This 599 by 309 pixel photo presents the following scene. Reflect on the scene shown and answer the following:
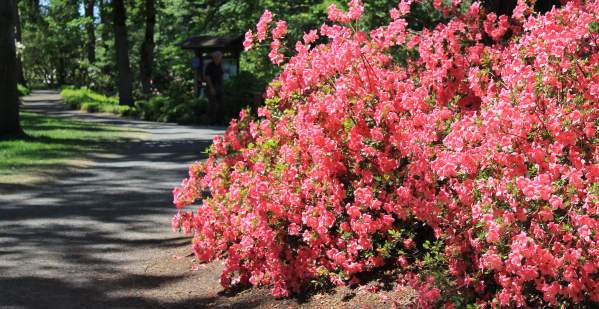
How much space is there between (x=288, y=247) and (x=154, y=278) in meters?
1.64

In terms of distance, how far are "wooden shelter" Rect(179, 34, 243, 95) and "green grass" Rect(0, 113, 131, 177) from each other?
6.35m

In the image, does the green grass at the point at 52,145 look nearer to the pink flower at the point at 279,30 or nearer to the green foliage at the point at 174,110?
the green foliage at the point at 174,110

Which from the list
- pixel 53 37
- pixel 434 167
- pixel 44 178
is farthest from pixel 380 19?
pixel 53 37

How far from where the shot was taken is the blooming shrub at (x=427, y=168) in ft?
14.8

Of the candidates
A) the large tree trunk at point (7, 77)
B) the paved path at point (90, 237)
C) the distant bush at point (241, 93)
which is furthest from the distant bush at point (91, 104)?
the paved path at point (90, 237)

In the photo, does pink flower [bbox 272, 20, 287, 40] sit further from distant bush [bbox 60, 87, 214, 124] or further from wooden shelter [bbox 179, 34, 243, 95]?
wooden shelter [bbox 179, 34, 243, 95]

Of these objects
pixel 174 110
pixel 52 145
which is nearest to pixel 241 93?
pixel 174 110

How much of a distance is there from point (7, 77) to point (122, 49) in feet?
47.7

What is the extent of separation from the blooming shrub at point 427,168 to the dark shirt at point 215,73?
15024 mm

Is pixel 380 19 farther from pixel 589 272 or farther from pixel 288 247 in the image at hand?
pixel 589 272

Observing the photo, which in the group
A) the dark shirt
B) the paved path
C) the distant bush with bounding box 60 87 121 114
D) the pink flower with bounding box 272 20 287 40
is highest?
the pink flower with bounding box 272 20 287 40

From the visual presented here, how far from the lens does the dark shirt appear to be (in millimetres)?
22878

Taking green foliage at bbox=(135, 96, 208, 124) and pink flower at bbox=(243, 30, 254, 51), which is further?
green foliage at bbox=(135, 96, 208, 124)

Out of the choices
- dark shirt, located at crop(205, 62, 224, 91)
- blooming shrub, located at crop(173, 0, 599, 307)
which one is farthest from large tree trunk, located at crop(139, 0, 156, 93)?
blooming shrub, located at crop(173, 0, 599, 307)
